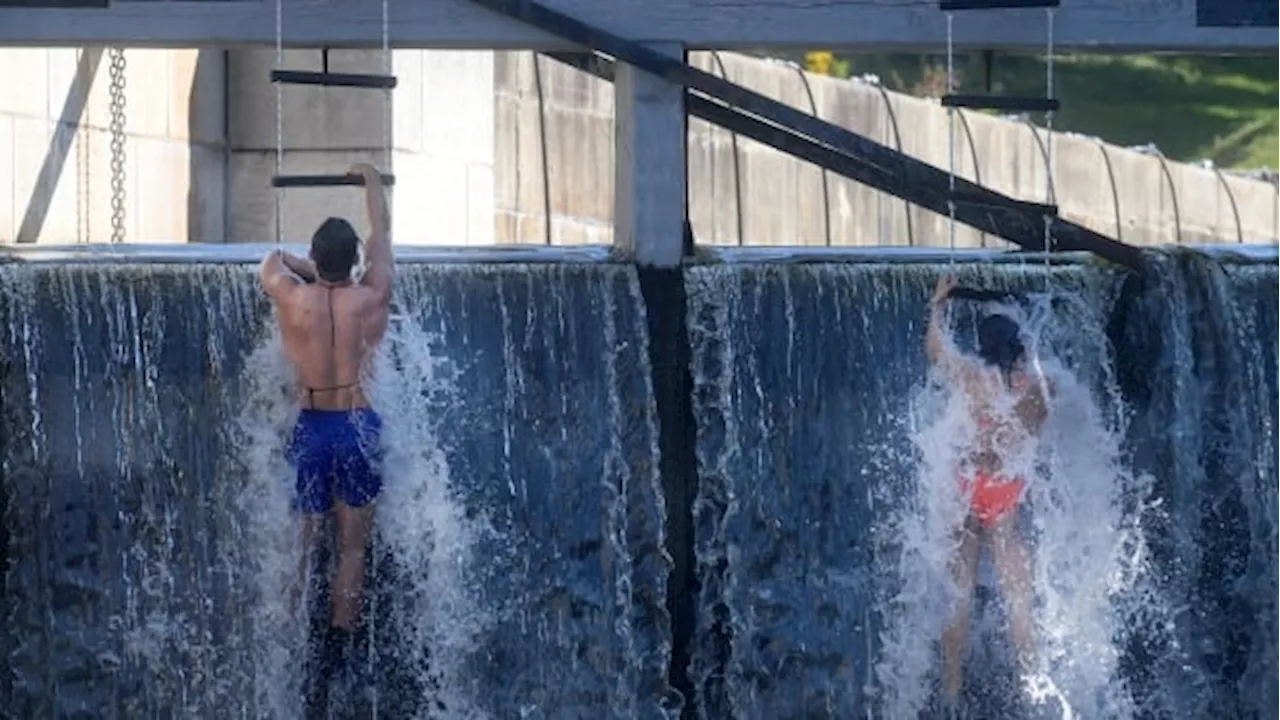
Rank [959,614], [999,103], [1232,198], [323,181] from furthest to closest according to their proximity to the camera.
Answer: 1. [1232,198]
2. [959,614]
3. [999,103]
4. [323,181]

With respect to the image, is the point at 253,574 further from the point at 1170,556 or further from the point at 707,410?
the point at 1170,556

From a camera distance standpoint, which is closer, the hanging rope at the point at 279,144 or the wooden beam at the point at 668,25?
the wooden beam at the point at 668,25

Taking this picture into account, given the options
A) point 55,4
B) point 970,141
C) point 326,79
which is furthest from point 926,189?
point 970,141

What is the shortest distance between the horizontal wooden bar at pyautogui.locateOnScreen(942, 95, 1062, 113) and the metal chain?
12.1 ft

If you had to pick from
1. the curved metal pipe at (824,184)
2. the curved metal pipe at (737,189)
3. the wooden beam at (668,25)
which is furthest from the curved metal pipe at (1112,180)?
the wooden beam at (668,25)

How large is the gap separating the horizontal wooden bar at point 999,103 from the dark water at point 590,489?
29.8 inches

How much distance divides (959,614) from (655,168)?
2.22 m

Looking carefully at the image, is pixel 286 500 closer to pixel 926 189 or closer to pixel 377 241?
pixel 377 241

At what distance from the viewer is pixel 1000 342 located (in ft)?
45.0

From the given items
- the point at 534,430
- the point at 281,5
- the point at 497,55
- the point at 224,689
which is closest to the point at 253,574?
the point at 224,689

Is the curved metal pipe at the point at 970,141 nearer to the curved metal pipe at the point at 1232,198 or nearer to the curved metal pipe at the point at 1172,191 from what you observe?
the curved metal pipe at the point at 1172,191

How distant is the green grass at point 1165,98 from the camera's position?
43.4 m

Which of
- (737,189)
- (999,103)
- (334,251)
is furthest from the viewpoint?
(737,189)

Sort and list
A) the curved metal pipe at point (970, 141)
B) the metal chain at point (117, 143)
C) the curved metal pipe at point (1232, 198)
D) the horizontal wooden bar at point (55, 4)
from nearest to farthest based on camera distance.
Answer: the horizontal wooden bar at point (55, 4), the metal chain at point (117, 143), the curved metal pipe at point (970, 141), the curved metal pipe at point (1232, 198)
